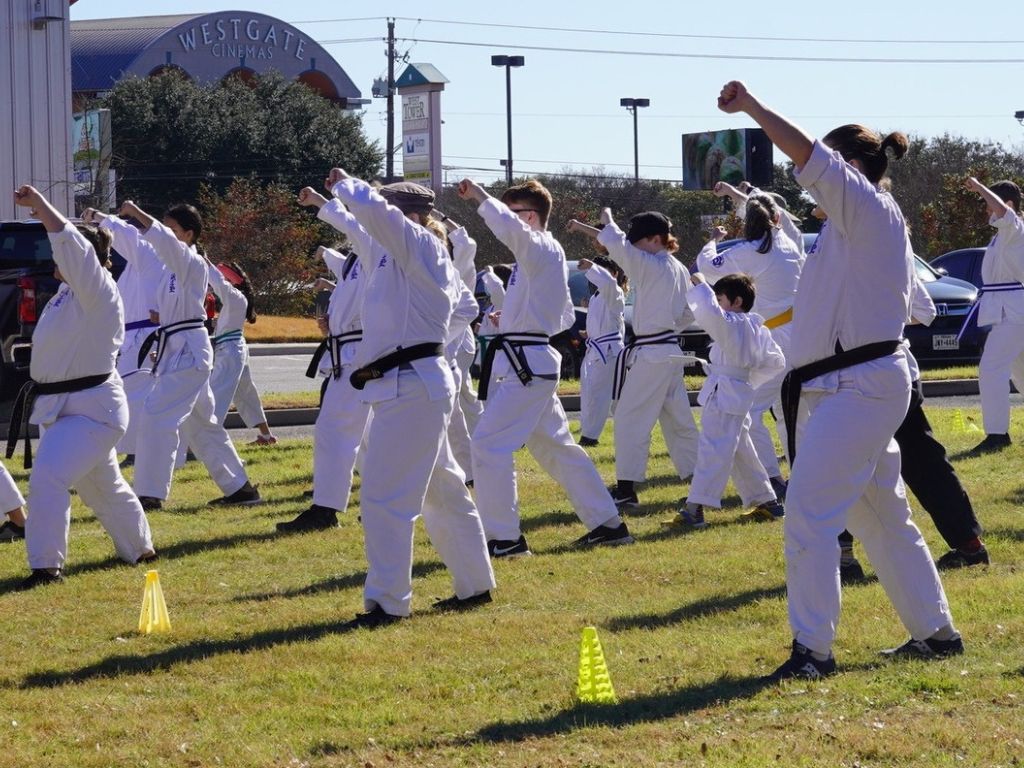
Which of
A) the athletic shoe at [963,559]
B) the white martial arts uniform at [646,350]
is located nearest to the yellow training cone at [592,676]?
the athletic shoe at [963,559]

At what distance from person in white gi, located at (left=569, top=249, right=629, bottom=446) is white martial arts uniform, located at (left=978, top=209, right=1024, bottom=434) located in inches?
135

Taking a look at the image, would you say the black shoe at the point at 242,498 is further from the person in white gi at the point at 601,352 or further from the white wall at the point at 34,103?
→ the white wall at the point at 34,103

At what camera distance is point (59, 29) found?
29594 millimetres

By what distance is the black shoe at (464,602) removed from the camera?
795 cm

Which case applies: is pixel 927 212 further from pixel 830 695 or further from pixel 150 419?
pixel 830 695

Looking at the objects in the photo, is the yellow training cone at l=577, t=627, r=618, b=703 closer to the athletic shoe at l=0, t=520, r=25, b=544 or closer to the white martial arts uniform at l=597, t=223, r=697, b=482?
the white martial arts uniform at l=597, t=223, r=697, b=482

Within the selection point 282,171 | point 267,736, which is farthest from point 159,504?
point 282,171

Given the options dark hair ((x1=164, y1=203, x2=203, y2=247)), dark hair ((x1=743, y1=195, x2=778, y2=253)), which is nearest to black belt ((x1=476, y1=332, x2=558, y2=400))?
dark hair ((x1=743, y1=195, x2=778, y2=253))

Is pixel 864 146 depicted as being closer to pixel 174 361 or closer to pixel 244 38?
pixel 174 361

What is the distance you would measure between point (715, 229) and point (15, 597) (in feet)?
17.3

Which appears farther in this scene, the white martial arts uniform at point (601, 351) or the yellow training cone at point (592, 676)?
the white martial arts uniform at point (601, 351)

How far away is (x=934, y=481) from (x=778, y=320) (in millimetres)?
2662

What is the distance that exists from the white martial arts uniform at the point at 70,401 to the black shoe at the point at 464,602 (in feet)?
6.97

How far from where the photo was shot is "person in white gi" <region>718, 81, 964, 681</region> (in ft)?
20.1
